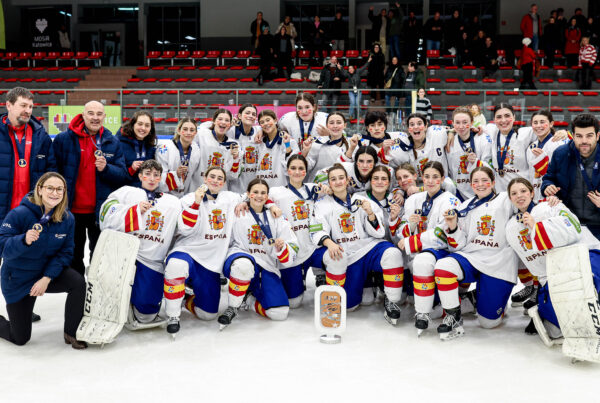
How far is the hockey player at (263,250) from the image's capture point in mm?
4484

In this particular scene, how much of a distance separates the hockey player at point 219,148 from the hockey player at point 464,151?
2.05 metres

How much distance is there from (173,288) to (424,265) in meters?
1.86

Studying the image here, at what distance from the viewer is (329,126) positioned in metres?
5.46

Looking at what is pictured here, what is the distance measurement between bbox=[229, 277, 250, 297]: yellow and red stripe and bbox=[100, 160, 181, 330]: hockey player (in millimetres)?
538

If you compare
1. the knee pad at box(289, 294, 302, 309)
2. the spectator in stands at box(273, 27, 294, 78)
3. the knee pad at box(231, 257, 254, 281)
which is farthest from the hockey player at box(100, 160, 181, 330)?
the spectator in stands at box(273, 27, 294, 78)

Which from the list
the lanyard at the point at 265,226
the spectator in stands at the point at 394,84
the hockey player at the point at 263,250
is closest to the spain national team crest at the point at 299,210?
the hockey player at the point at 263,250

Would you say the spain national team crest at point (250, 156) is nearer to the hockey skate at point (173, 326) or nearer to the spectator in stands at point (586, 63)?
the hockey skate at point (173, 326)

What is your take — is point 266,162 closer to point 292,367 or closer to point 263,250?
point 263,250

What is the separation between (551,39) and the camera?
15.5m

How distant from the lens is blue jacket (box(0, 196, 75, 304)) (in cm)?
370

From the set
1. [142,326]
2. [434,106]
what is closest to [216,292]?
[142,326]

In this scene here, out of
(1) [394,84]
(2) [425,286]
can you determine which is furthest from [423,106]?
(2) [425,286]

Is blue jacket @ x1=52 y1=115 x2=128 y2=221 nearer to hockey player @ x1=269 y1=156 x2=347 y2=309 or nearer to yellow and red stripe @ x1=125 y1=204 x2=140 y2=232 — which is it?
yellow and red stripe @ x1=125 y1=204 x2=140 y2=232

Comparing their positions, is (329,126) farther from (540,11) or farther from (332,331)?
(540,11)
